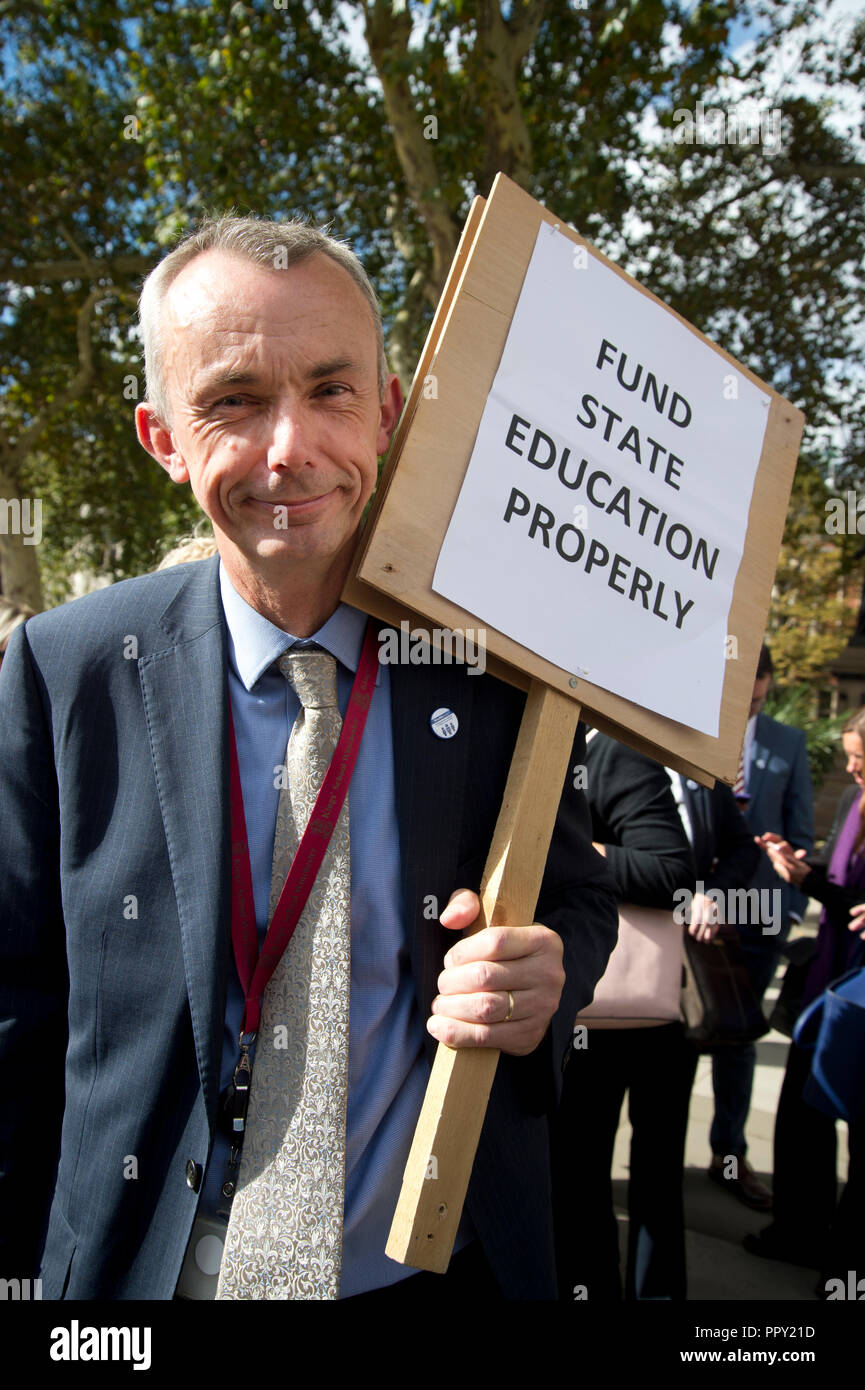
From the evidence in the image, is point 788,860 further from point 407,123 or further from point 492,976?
point 407,123

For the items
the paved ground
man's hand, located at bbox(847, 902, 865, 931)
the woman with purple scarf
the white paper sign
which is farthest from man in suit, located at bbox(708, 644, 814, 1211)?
the white paper sign

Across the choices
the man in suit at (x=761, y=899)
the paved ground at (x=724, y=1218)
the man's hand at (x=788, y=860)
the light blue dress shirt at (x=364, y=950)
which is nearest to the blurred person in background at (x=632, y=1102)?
the paved ground at (x=724, y=1218)

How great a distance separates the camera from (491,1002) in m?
1.22

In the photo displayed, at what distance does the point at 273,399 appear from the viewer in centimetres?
135

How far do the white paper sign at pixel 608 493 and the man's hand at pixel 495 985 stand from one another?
0.38m

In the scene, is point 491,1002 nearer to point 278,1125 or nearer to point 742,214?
point 278,1125

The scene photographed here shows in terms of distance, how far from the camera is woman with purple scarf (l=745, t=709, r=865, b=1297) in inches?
139

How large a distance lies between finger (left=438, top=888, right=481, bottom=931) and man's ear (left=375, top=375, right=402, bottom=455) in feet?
2.25

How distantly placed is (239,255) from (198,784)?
0.74m

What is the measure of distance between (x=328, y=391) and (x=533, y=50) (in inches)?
416

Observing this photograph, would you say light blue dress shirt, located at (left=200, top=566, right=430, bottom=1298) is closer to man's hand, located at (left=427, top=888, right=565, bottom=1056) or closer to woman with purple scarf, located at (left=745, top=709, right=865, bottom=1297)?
man's hand, located at (left=427, top=888, right=565, bottom=1056)

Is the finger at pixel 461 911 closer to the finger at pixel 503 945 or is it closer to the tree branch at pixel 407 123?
the finger at pixel 503 945
